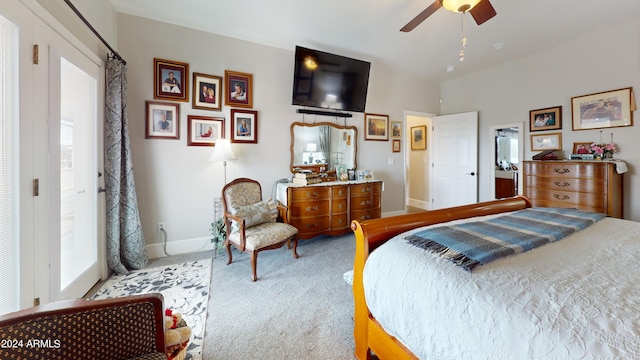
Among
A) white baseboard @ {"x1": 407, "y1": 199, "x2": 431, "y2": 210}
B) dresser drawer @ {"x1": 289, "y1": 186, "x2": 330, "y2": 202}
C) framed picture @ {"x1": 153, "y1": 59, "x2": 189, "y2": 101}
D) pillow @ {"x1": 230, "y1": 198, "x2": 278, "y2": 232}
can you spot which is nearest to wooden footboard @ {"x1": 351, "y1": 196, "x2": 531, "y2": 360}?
pillow @ {"x1": 230, "y1": 198, "x2": 278, "y2": 232}

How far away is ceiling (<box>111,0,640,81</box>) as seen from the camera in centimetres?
266

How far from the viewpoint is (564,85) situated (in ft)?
12.0

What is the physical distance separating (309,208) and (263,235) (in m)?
0.90

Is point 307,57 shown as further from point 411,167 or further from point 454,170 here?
point 411,167

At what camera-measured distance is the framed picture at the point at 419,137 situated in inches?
233

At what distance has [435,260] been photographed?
1.12 m

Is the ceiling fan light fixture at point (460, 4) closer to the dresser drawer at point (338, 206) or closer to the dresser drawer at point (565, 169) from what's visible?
the dresser drawer at point (338, 206)

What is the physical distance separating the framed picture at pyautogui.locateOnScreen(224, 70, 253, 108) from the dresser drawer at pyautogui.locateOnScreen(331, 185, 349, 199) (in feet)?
5.35

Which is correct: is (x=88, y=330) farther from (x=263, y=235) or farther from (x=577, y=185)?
(x=577, y=185)

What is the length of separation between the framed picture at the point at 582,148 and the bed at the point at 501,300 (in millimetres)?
2613

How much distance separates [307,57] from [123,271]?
3305 millimetres

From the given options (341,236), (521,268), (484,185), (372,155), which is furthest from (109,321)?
(484,185)

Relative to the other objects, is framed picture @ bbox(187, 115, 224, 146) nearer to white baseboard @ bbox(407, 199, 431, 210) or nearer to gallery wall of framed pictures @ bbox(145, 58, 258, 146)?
gallery wall of framed pictures @ bbox(145, 58, 258, 146)

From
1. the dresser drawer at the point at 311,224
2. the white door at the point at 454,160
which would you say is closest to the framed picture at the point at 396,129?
the white door at the point at 454,160
